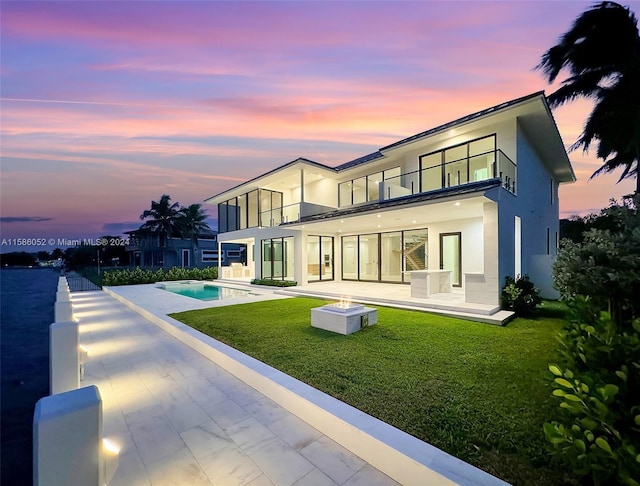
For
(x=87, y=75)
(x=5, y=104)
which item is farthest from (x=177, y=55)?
(x=5, y=104)

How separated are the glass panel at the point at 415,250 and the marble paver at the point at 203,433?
11.1 metres

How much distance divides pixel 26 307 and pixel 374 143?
19.5m

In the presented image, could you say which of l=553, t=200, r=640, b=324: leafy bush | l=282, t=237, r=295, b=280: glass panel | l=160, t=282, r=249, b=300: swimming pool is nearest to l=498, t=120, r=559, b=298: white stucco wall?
l=553, t=200, r=640, b=324: leafy bush

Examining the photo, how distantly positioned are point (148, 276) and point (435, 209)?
18.1m

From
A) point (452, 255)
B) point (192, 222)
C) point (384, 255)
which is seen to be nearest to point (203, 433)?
point (452, 255)

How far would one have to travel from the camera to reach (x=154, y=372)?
15.7ft

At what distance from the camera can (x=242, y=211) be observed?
70.5 feet

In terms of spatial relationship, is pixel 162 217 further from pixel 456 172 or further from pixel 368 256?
pixel 456 172

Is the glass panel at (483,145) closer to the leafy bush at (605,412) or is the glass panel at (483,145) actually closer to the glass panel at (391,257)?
the glass panel at (391,257)

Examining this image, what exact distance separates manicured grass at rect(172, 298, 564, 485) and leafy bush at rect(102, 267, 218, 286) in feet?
42.3

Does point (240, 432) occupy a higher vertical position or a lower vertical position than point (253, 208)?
lower

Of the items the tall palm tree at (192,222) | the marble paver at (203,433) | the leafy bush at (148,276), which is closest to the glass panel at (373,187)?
the leafy bush at (148,276)

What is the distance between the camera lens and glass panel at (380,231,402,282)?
14.9 m

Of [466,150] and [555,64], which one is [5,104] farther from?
[555,64]
